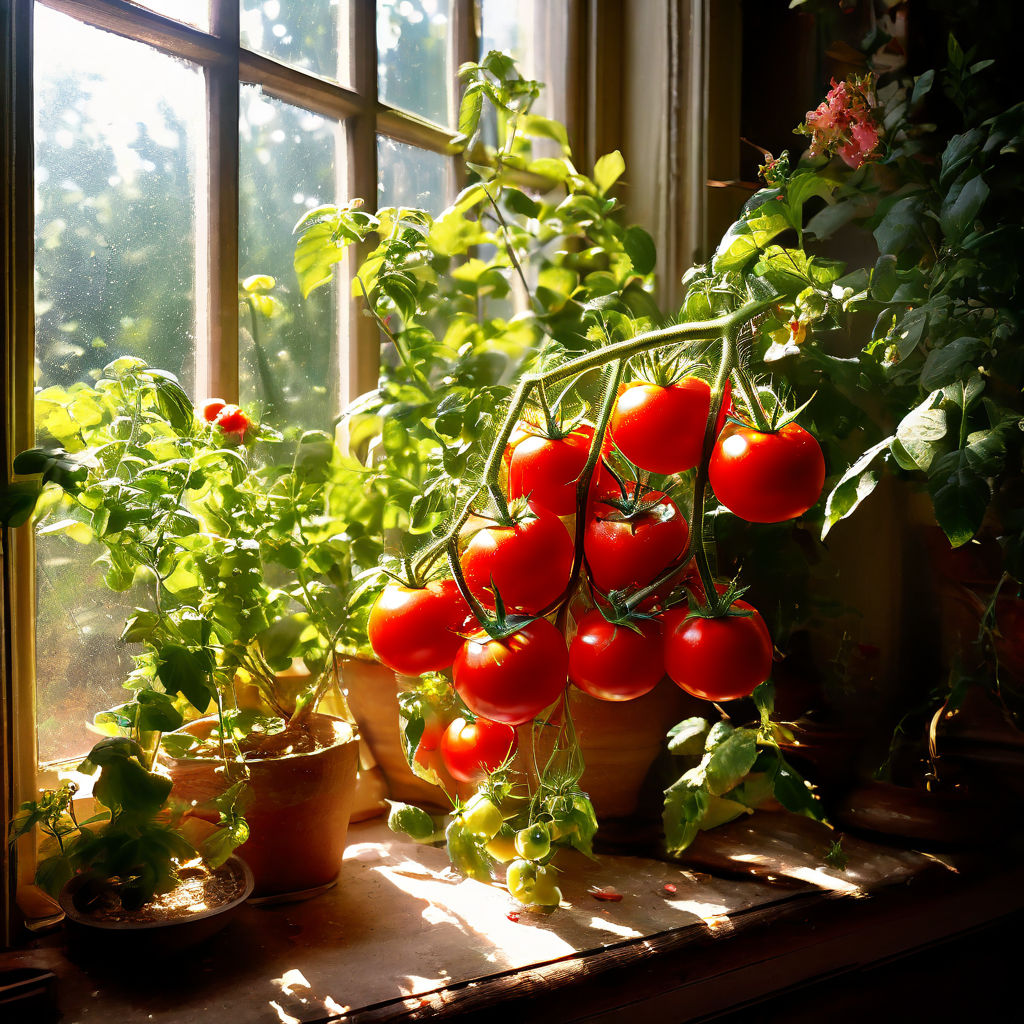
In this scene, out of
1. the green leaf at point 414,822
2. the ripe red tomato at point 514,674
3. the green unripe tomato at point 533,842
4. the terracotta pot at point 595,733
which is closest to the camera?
the ripe red tomato at point 514,674

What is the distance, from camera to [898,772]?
93 cm

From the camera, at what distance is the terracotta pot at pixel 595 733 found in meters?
0.84

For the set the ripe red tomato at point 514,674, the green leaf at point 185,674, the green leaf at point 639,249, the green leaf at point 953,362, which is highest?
the green leaf at point 639,249

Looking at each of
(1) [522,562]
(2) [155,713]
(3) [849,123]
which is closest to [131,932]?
(2) [155,713]

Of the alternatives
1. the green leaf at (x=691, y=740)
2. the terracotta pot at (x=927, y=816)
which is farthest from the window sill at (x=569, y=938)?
the green leaf at (x=691, y=740)

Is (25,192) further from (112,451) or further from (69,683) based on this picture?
(69,683)

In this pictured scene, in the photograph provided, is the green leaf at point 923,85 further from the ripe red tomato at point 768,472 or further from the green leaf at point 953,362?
the ripe red tomato at point 768,472

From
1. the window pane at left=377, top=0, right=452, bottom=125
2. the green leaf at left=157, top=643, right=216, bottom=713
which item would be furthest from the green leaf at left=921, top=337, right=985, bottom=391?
the window pane at left=377, top=0, right=452, bottom=125

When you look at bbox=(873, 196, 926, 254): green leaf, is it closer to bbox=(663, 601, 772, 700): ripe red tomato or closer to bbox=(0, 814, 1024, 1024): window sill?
bbox=(663, 601, 772, 700): ripe red tomato

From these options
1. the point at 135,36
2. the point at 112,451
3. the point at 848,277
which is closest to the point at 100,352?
the point at 112,451

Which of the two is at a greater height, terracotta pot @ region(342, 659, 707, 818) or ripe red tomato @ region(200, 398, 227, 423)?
ripe red tomato @ region(200, 398, 227, 423)

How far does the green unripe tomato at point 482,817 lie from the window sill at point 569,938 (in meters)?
0.12

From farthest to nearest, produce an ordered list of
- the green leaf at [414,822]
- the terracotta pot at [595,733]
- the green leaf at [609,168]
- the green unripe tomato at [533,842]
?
1. the green leaf at [609,168]
2. the terracotta pot at [595,733]
3. the green leaf at [414,822]
4. the green unripe tomato at [533,842]

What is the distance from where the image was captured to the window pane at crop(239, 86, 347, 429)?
3.13 ft
